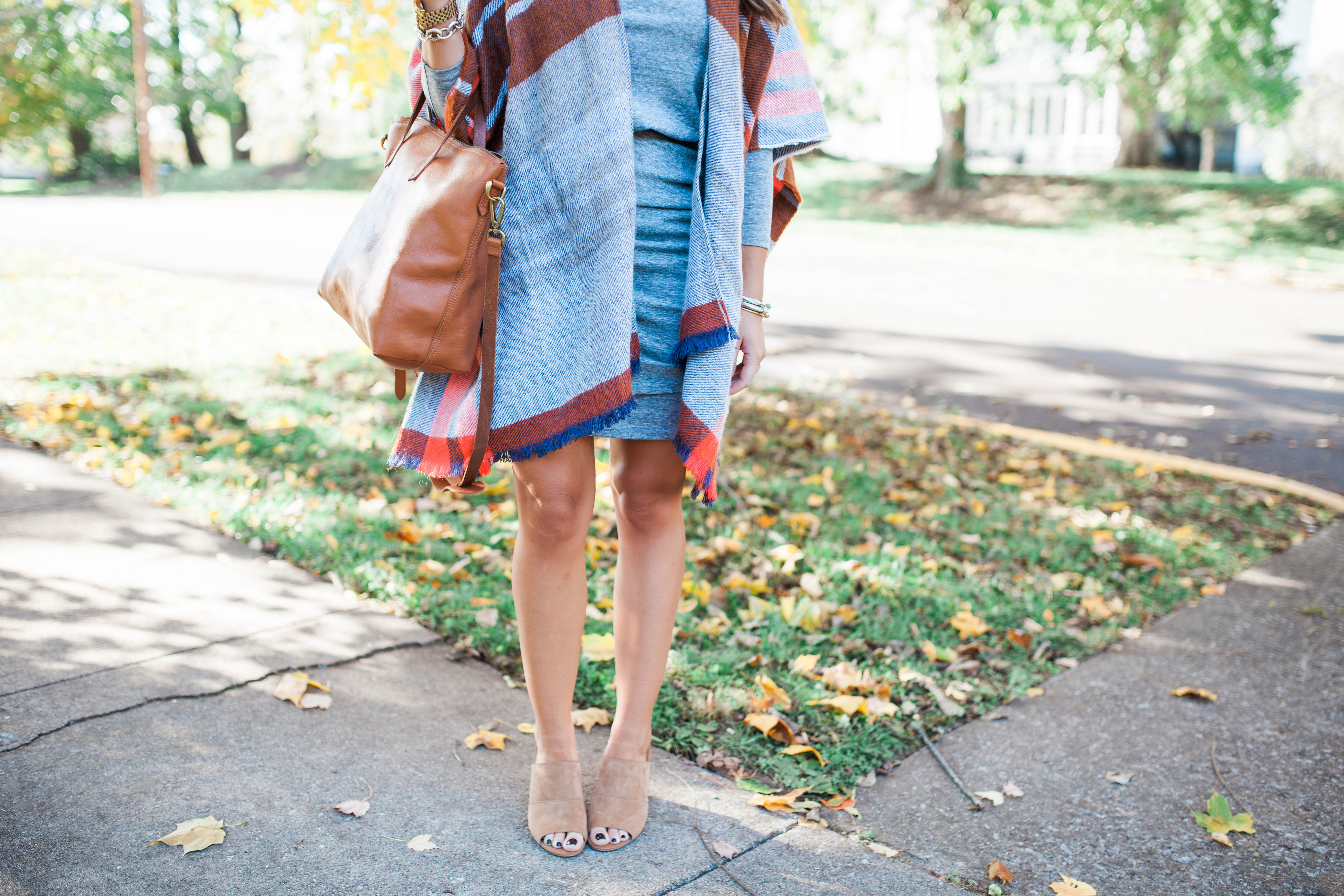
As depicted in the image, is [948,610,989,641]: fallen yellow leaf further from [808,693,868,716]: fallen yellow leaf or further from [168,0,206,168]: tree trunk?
[168,0,206,168]: tree trunk

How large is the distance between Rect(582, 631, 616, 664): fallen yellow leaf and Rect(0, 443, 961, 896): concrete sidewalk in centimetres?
26

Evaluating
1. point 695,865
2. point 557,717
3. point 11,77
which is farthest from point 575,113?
point 11,77

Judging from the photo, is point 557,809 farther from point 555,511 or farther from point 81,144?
point 81,144

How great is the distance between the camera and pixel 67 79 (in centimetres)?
2908

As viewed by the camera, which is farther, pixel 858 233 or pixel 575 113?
pixel 858 233

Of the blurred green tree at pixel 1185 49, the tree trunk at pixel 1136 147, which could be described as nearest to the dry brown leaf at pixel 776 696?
the blurred green tree at pixel 1185 49

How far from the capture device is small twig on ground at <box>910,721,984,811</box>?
2.34 meters

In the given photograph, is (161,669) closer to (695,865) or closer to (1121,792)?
(695,865)

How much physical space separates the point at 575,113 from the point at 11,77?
48.4ft

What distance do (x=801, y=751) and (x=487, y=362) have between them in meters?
1.28

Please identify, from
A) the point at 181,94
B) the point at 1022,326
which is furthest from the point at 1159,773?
the point at 181,94

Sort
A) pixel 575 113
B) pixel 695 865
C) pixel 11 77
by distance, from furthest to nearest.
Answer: pixel 11 77, pixel 695 865, pixel 575 113

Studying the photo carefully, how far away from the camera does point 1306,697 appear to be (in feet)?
9.30

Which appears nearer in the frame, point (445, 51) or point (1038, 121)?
point (445, 51)
